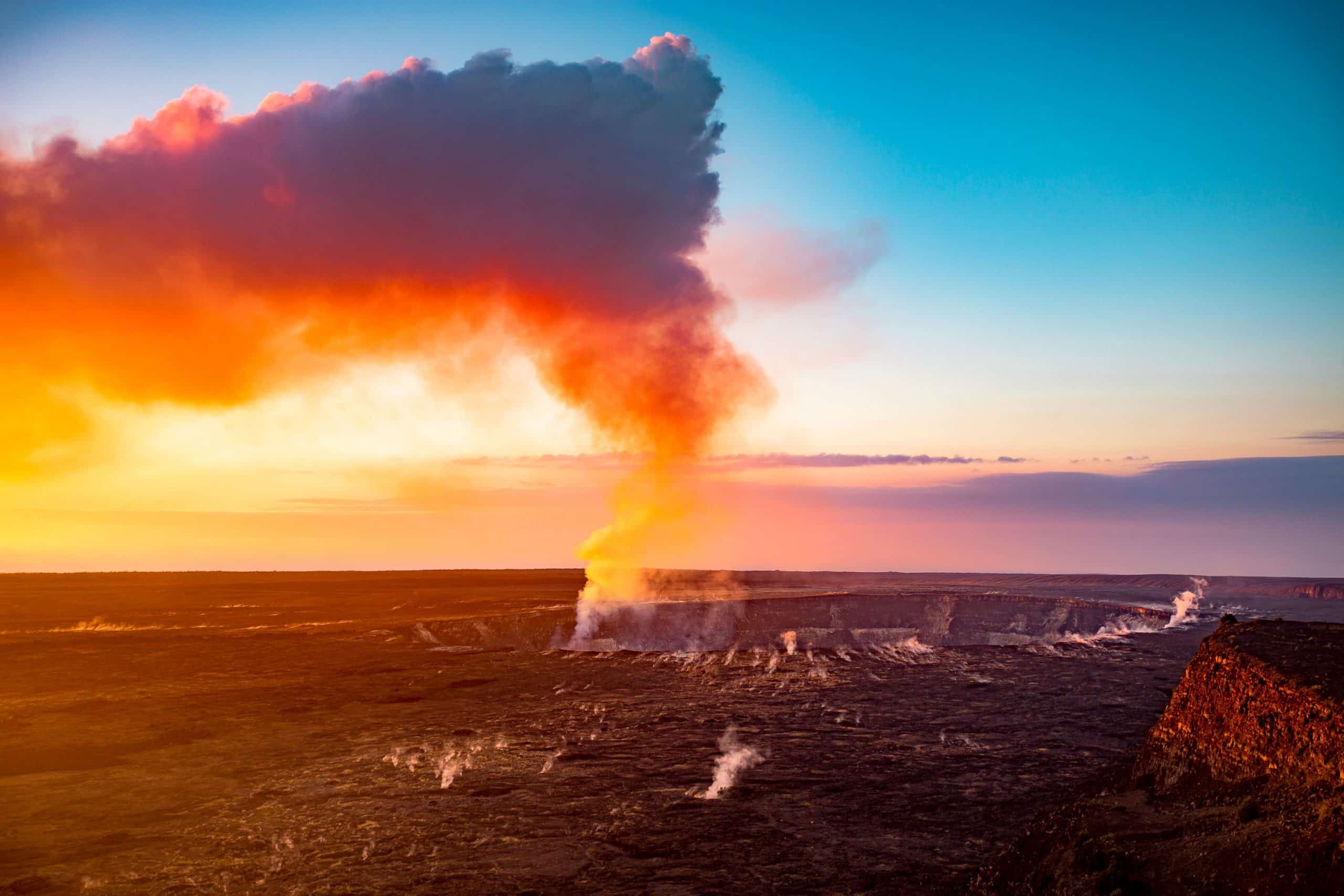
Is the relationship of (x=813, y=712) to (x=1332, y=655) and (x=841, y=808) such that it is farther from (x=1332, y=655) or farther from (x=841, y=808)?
(x=1332, y=655)

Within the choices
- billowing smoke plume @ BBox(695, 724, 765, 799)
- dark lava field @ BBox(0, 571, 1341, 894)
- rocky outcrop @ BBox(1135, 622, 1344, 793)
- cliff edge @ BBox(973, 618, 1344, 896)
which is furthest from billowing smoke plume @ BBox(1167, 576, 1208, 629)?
cliff edge @ BBox(973, 618, 1344, 896)

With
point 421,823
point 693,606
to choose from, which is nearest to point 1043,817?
point 421,823

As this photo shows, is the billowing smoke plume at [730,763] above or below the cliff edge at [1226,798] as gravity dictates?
below

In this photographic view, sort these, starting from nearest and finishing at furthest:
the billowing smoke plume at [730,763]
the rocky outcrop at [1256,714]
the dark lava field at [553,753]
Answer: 1. the rocky outcrop at [1256,714]
2. the dark lava field at [553,753]
3. the billowing smoke plume at [730,763]

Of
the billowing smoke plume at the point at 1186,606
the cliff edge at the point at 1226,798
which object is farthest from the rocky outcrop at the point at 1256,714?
the billowing smoke plume at the point at 1186,606

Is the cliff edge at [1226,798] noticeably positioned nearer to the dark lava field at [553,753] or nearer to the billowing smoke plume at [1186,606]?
the dark lava field at [553,753]
